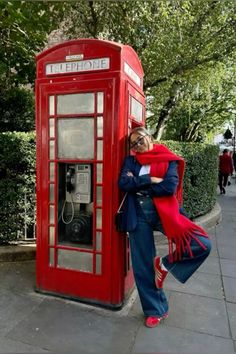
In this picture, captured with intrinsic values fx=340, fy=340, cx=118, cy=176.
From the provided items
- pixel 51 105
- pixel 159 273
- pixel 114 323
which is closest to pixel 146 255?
pixel 159 273

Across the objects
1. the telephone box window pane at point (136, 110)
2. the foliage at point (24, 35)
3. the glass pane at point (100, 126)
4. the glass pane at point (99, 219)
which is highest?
the foliage at point (24, 35)

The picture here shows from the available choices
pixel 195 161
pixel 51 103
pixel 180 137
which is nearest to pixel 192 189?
pixel 195 161

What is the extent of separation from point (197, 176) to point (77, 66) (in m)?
4.06

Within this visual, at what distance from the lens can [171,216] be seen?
9.89 ft

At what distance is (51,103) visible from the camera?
3.49 metres

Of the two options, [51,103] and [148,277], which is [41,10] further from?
[148,277]

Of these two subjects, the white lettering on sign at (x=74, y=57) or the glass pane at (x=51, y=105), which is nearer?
the white lettering on sign at (x=74, y=57)

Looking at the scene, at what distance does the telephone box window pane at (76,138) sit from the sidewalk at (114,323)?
1.54 meters

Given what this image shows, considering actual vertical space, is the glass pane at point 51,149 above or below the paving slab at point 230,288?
above

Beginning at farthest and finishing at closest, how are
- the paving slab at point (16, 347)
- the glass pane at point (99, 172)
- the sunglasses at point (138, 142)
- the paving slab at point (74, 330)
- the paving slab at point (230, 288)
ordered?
the paving slab at point (230, 288), the glass pane at point (99, 172), the sunglasses at point (138, 142), the paving slab at point (74, 330), the paving slab at point (16, 347)

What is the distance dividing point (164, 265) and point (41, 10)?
17.9 feet

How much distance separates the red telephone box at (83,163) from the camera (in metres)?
3.26

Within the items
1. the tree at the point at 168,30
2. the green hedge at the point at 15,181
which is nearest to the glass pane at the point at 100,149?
the green hedge at the point at 15,181

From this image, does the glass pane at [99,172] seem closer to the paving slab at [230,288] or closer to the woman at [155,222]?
the woman at [155,222]
